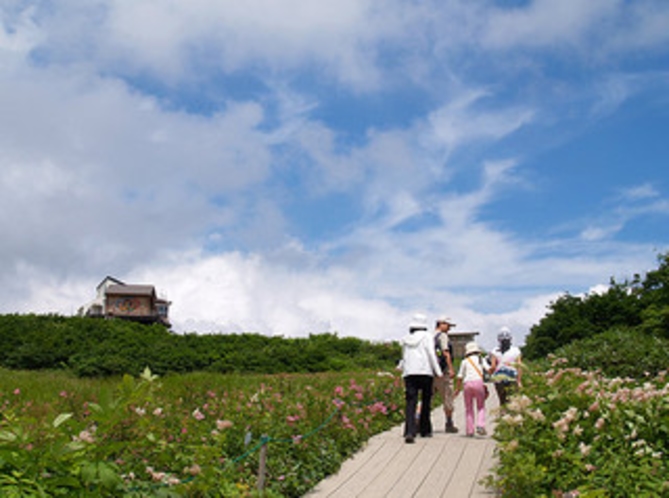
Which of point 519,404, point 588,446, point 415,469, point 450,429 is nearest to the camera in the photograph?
point 588,446

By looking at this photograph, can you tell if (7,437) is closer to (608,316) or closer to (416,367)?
(416,367)

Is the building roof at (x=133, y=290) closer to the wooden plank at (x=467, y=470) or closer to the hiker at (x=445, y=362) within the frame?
the hiker at (x=445, y=362)

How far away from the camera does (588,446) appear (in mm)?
5918

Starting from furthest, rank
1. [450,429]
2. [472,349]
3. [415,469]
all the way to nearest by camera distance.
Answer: [450,429], [472,349], [415,469]

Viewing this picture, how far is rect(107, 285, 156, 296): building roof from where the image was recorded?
49.0m

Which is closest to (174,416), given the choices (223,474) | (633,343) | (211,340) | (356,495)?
(223,474)

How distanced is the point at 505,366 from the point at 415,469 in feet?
10.5

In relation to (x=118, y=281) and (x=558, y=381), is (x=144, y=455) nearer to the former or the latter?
(x=558, y=381)

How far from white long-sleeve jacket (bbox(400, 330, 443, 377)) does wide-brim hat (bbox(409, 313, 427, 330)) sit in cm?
17

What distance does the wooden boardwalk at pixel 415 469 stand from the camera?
283 inches

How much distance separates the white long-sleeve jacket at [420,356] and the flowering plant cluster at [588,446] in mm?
2623

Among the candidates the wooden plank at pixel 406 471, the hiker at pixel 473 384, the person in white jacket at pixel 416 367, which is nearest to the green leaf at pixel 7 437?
the wooden plank at pixel 406 471

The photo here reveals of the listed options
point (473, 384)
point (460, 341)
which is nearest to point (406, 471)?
point (473, 384)

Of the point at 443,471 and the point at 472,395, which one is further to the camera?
the point at 472,395
